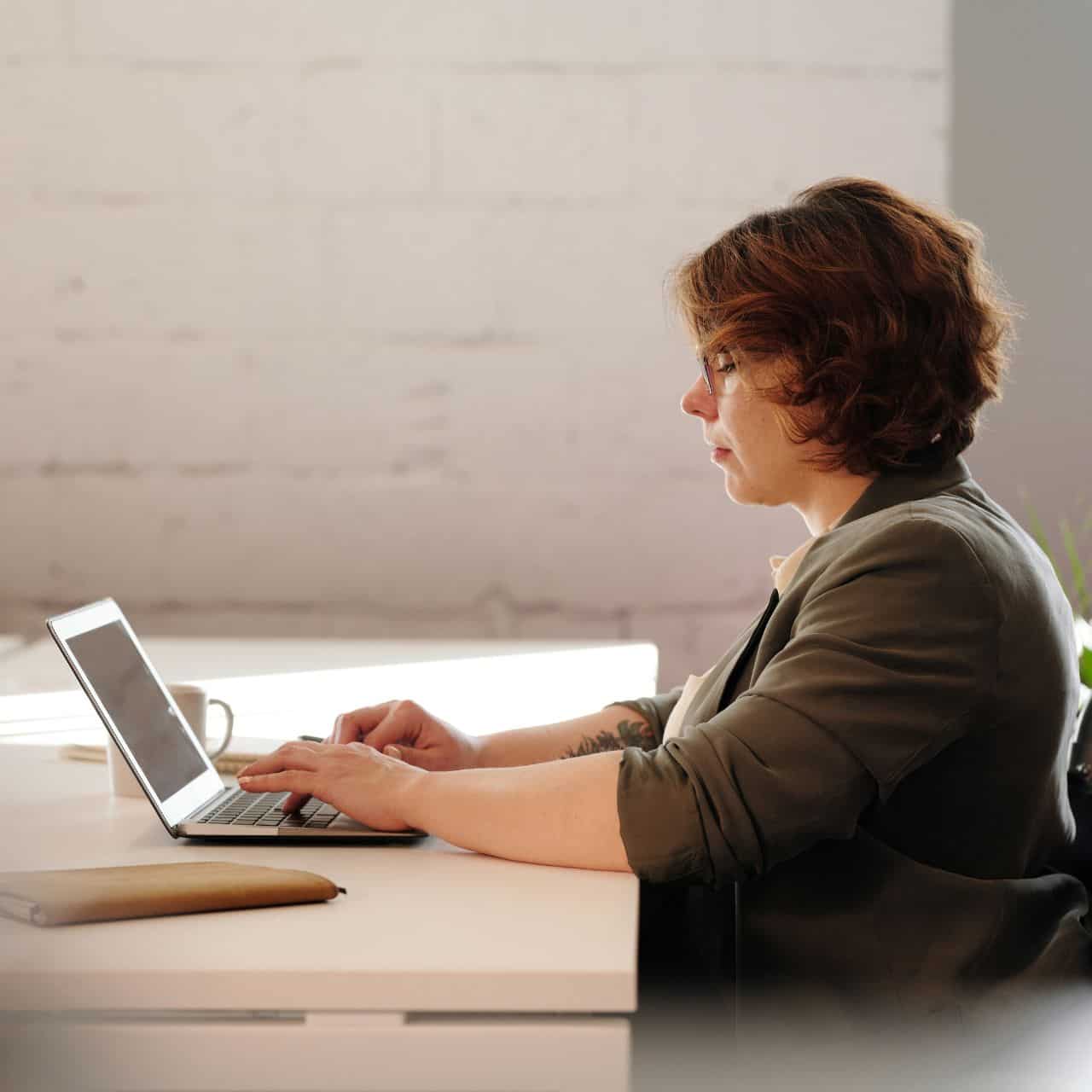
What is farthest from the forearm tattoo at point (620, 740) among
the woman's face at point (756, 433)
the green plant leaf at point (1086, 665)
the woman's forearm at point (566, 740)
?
the green plant leaf at point (1086, 665)

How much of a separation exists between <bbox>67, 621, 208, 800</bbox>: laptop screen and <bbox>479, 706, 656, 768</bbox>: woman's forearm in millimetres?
339

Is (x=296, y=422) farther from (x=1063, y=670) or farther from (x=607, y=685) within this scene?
(x=1063, y=670)

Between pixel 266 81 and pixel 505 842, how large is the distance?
81.8 inches

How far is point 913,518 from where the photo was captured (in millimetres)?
1246

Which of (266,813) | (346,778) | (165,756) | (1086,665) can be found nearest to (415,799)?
(346,778)

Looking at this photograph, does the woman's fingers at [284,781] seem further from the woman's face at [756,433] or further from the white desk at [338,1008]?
the woman's face at [756,433]

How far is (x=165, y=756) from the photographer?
1.40 m

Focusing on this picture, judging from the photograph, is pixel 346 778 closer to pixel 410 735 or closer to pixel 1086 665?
pixel 410 735

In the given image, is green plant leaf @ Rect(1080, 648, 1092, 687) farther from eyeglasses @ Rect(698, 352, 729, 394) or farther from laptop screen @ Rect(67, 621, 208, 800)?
laptop screen @ Rect(67, 621, 208, 800)

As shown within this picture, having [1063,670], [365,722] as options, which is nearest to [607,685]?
[365,722]

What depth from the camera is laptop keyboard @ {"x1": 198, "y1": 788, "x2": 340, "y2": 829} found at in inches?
52.1

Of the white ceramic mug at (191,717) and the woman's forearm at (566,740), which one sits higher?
the white ceramic mug at (191,717)

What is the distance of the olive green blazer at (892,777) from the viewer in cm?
115

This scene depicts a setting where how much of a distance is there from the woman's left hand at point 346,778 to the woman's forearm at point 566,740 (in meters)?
0.32
